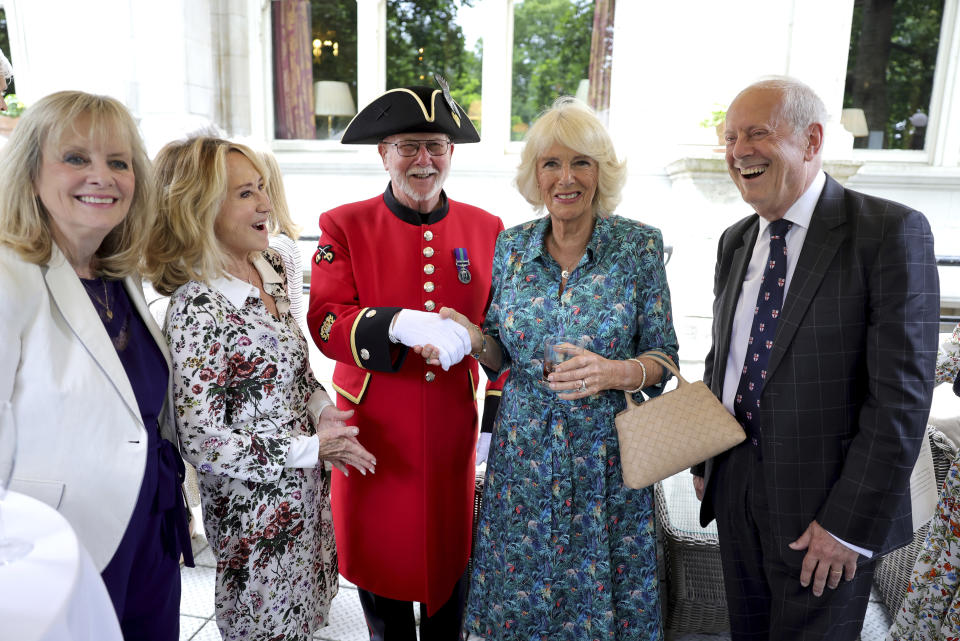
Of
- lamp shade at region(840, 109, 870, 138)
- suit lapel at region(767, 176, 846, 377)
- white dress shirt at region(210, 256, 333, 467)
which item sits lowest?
white dress shirt at region(210, 256, 333, 467)

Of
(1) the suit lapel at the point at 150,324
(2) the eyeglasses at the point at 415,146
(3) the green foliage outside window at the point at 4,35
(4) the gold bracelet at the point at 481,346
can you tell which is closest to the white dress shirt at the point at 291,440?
(1) the suit lapel at the point at 150,324

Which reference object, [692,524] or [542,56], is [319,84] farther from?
[692,524]

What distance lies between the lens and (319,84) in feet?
22.1

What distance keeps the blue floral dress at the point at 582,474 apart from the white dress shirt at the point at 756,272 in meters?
0.15

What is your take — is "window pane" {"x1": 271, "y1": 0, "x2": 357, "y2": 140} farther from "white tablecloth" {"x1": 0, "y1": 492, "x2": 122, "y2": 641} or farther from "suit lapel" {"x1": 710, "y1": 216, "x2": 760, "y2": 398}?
"white tablecloth" {"x1": 0, "y1": 492, "x2": 122, "y2": 641}

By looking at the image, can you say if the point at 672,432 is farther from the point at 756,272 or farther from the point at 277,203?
the point at 277,203

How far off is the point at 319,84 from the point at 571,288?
5926 millimetres

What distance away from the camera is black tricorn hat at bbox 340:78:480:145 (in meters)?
1.79

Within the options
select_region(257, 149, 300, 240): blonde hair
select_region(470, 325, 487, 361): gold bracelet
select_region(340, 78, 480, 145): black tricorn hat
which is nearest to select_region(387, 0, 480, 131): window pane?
select_region(257, 149, 300, 240): blonde hair

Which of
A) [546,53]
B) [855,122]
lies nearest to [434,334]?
[546,53]

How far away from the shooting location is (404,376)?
186cm

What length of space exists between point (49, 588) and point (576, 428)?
1.13m

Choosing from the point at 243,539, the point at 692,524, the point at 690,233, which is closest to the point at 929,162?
the point at 690,233

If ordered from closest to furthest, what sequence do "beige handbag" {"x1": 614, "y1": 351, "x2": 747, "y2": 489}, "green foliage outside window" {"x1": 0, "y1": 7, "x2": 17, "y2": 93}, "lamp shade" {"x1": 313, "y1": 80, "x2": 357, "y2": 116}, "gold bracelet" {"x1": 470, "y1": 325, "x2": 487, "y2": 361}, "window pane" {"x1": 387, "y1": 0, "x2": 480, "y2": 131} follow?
"beige handbag" {"x1": 614, "y1": 351, "x2": 747, "y2": 489}
"gold bracelet" {"x1": 470, "y1": 325, "x2": 487, "y2": 361}
"green foliage outside window" {"x1": 0, "y1": 7, "x2": 17, "y2": 93}
"window pane" {"x1": 387, "y1": 0, "x2": 480, "y2": 131}
"lamp shade" {"x1": 313, "y1": 80, "x2": 357, "y2": 116}
